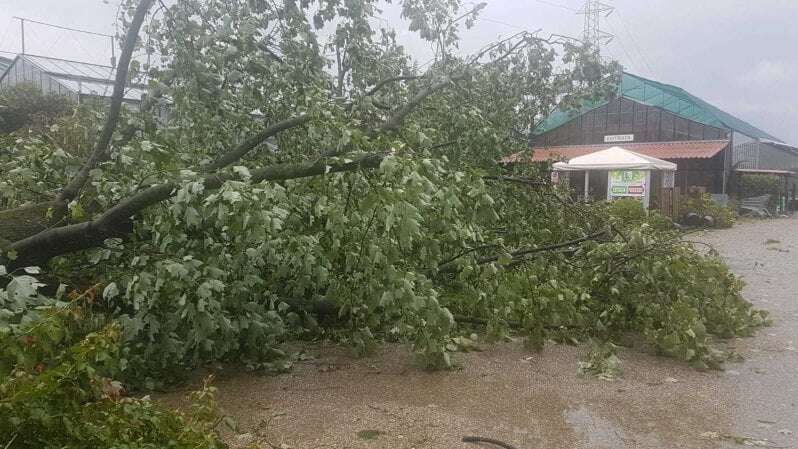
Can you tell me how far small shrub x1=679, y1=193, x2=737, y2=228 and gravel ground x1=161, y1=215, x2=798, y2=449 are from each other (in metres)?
12.1

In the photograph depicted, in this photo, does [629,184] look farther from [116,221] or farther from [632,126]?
[116,221]

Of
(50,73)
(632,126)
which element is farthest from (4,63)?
(632,126)

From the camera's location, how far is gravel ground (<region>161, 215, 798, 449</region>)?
2.82 metres

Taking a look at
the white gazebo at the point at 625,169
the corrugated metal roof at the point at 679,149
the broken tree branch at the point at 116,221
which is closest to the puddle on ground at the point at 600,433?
the broken tree branch at the point at 116,221

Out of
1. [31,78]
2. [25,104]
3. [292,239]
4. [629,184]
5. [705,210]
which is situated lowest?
[292,239]

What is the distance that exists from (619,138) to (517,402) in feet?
70.8

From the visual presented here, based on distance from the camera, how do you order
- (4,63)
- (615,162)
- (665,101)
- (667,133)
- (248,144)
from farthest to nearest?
(4,63) < (665,101) < (667,133) < (615,162) < (248,144)

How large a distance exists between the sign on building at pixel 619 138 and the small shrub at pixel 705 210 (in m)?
7.24

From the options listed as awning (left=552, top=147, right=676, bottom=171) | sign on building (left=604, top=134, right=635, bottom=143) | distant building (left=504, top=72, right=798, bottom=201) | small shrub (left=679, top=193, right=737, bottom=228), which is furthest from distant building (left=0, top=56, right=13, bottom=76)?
small shrub (left=679, top=193, right=737, bottom=228)

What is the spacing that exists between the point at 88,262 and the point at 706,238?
471 inches

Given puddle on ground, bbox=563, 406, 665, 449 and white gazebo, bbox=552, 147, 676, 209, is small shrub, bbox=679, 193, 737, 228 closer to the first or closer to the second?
Result: white gazebo, bbox=552, 147, 676, 209

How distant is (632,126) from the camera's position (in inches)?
896

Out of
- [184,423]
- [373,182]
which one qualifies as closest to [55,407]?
[184,423]

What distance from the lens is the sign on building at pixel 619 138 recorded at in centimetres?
2280
